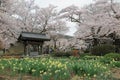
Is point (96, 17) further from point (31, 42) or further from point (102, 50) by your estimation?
point (102, 50)

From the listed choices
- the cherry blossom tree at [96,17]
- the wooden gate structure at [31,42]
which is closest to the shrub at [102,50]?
the cherry blossom tree at [96,17]

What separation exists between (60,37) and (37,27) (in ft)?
16.3

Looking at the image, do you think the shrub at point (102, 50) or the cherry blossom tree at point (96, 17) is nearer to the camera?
the shrub at point (102, 50)

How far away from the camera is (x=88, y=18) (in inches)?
1459

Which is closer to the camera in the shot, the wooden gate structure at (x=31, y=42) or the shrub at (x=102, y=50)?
the shrub at (x=102, y=50)

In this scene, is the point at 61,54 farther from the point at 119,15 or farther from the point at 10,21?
the point at 119,15

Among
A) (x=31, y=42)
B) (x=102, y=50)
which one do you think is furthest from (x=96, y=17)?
(x=102, y=50)

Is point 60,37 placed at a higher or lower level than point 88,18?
lower

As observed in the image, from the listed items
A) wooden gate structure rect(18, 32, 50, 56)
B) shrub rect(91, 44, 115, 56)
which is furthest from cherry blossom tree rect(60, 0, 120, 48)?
wooden gate structure rect(18, 32, 50, 56)

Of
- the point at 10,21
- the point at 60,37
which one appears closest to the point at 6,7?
the point at 10,21

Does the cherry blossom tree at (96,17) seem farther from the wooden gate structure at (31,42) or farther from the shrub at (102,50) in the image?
the wooden gate structure at (31,42)

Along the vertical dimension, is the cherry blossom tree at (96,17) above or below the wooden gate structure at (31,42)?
above

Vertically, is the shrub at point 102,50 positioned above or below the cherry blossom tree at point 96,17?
below

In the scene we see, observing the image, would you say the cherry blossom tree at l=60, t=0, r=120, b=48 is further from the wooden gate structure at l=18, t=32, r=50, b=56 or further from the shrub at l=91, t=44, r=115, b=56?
the wooden gate structure at l=18, t=32, r=50, b=56
